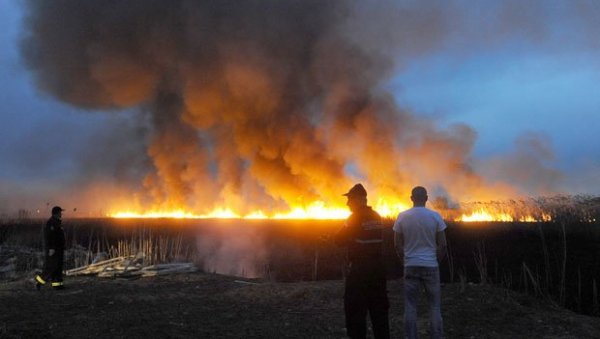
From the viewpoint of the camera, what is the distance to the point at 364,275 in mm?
6434

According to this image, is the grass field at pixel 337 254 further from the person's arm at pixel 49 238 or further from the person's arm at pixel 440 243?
the person's arm at pixel 440 243

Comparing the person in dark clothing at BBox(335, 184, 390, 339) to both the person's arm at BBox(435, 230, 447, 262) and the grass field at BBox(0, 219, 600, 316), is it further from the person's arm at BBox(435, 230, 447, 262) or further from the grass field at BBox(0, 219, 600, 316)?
the grass field at BBox(0, 219, 600, 316)

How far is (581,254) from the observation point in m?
30.3

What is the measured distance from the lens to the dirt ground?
9.05 metres

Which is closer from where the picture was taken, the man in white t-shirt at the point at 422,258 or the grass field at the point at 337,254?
the man in white t-shirt at the point at 422,258

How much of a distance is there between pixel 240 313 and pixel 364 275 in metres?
5.21

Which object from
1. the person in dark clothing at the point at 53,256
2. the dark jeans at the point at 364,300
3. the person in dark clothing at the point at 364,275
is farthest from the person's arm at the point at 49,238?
the dark jeans at the point at 364,300

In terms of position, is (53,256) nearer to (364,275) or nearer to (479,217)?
(364,275)

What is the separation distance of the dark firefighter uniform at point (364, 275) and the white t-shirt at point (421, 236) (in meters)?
0.50

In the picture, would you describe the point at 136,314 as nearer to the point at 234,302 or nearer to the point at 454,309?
the point at 234,302

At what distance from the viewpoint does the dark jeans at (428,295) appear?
6684 millimetres

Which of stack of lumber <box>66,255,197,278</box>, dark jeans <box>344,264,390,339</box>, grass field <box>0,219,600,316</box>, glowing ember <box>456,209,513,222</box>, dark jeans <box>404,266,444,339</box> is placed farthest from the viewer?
glowing ember <box>456,209,513,222</box>

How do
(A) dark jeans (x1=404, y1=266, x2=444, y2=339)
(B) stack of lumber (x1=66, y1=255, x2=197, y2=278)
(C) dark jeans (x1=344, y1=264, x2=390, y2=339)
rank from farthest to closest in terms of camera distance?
1. (B) stack of lumber (x1=66, y1=255, x2=197, y2=278)
2. (A) dark jeans (x1=404, y1=266, x2=444, y2=339)
3. (C) dark jeans (x1=344, y1=264, x2=390, y2=339)

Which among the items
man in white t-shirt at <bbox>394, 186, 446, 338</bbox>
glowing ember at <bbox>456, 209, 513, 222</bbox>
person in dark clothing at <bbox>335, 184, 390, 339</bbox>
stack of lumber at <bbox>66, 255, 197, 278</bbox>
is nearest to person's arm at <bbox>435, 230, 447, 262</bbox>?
man in white t-shirt at <bbox>394, 186, 446, 338</bbox>
